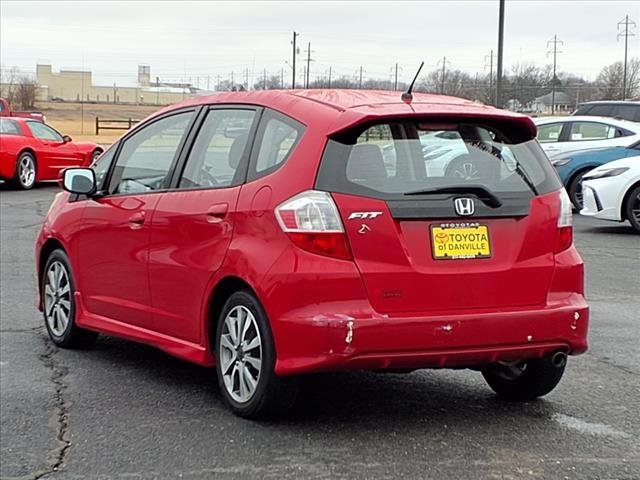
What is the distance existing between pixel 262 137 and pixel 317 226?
2.63ft

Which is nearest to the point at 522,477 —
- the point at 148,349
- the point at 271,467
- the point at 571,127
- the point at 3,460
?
the point at 271,467

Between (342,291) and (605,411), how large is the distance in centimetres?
175

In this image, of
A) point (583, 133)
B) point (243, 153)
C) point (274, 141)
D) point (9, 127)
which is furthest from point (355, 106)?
point (9, 127)

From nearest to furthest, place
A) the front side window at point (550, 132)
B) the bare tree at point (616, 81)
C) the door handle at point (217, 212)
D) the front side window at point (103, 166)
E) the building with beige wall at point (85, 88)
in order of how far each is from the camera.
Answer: the door handle at point (217, 212), the front side window at point (103, 166), the front side window at point (550, 132), the bare tree at point (616, 81), the building with beige wall at point (85, 88)

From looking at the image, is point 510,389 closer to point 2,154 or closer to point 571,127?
point 571,127

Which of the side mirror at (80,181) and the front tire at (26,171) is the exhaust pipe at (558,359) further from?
the front tire at (26,171)

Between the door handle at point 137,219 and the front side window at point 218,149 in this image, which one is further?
the door handle at point 137,219

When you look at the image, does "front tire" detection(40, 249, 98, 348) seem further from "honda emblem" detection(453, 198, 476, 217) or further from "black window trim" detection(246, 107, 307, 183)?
"honda emblem" detection(453, 198, 476, 217)

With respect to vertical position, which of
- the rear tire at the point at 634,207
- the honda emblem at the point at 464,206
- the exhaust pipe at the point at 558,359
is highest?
the honda emblem at the point at 464,206

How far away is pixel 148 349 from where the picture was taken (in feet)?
23.5

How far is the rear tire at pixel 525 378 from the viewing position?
18.1ft

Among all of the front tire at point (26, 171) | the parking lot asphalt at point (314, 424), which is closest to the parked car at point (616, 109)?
the front tire at point (26, 171)

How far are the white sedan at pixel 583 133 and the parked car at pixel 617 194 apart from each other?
388cm

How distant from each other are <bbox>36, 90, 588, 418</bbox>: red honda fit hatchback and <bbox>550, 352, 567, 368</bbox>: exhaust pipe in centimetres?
3
